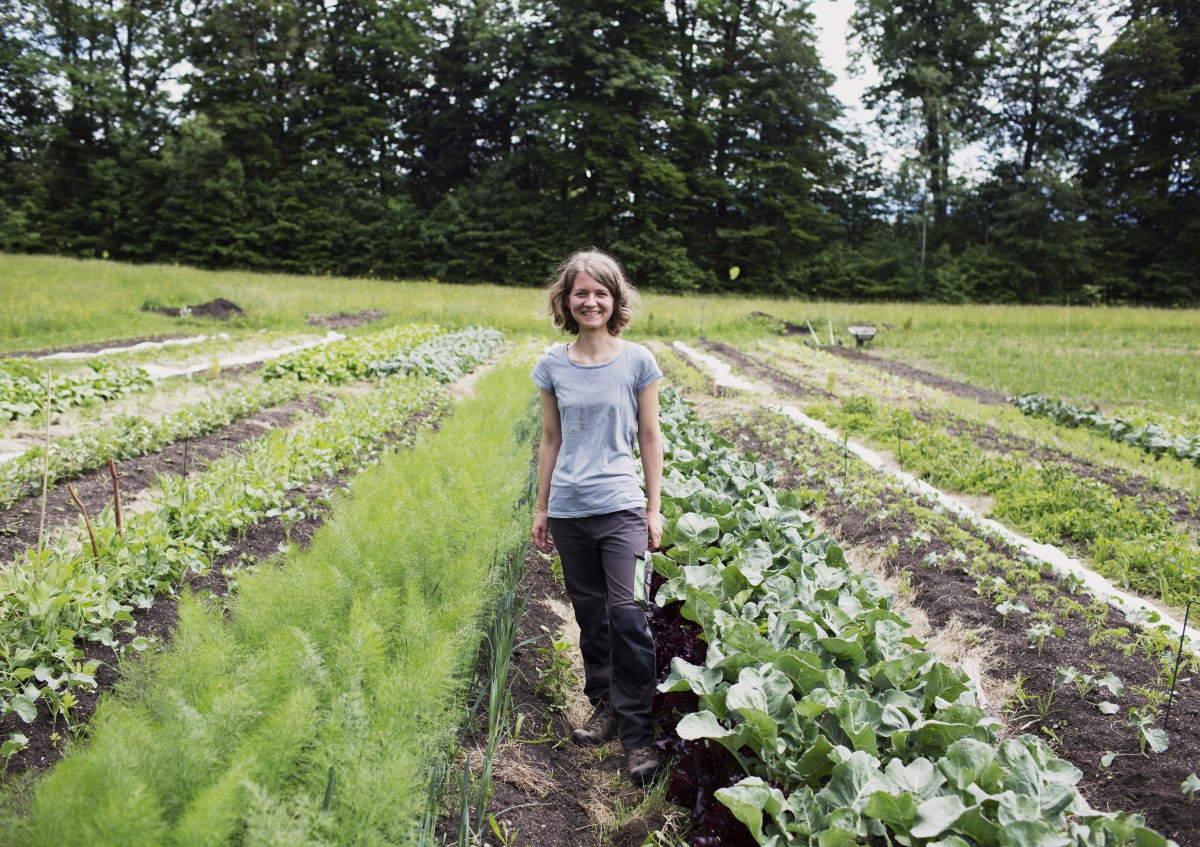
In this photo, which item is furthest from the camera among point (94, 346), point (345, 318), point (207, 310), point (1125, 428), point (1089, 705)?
point (345, 318)

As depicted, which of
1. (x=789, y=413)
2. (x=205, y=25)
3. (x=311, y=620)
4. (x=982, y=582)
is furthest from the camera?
(x=205, y=25)

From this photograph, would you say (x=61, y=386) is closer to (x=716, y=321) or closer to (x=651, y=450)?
(x=651, y=450)

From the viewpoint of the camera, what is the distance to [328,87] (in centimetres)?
3688

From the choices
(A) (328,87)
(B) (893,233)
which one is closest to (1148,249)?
(B) (893,233)

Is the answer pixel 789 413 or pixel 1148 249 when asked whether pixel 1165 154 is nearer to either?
pixel 1148 249

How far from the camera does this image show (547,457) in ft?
10.4

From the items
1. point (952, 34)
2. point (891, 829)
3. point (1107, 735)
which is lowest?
point (1107, 735)

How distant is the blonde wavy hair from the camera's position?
117 inches

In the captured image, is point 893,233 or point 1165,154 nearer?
point 1165,154

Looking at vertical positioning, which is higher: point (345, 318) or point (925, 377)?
point (345, 318)

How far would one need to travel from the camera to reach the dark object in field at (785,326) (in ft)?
71.2

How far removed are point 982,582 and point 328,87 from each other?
128 ft

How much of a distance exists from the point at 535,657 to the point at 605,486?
1196 millimetres

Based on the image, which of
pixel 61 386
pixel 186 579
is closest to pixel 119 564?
pixel 186 579
